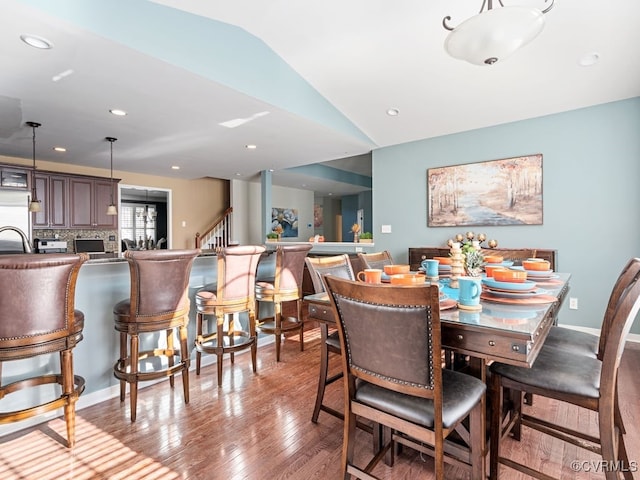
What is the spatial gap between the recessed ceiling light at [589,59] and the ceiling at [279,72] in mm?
33

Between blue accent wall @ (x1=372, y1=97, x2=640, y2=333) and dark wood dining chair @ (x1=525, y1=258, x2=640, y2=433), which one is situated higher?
blue accent wall @ (x1=372, y1=97, x2=640, y2=333)

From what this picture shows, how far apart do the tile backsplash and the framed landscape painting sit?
5725 mm

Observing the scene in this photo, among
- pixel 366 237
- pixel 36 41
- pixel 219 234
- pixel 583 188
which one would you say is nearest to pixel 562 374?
pixel 583 188

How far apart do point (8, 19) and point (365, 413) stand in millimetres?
2946

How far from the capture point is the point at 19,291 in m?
1.61

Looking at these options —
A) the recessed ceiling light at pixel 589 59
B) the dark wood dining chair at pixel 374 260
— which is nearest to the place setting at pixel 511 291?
the dark wood dining chair at pixel 374 260

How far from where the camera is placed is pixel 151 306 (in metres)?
2.12

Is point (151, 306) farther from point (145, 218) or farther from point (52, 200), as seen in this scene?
point (145, 218)

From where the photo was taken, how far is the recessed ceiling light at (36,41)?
2172 millimetres

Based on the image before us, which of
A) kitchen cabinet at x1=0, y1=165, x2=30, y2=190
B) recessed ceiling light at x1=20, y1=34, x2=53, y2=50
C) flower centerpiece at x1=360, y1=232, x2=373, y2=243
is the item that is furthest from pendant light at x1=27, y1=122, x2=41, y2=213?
flower centerpiece at x1=360, y1=232, x2=373, y2=243

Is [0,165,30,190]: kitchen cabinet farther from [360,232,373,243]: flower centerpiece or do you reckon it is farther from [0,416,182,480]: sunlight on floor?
[360,232,373,243]: flower centerpiece

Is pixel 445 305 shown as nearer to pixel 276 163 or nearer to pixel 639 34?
pixel 639 34

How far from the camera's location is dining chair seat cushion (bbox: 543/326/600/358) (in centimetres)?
166

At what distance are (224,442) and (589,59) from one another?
13.9ft
